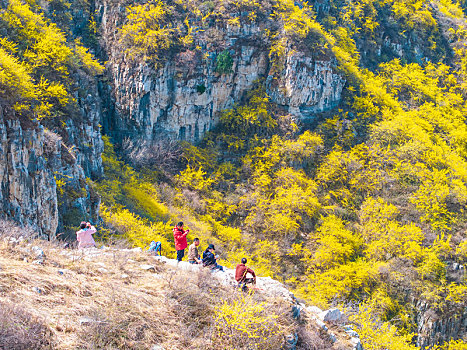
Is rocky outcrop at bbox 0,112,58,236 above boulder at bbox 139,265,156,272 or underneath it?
above

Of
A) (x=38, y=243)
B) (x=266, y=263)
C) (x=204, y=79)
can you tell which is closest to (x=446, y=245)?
(x=266, y=263)

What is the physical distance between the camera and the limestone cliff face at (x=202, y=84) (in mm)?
21250

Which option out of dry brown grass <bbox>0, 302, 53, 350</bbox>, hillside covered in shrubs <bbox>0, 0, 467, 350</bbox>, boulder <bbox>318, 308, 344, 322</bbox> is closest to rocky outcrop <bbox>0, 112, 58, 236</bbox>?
hillside covered in shrubs <bbox>0, 0, 467, 350</bbox>

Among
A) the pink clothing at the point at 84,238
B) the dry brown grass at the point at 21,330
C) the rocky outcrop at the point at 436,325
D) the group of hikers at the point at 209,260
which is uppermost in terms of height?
the dry brown grass at the point at 21,330

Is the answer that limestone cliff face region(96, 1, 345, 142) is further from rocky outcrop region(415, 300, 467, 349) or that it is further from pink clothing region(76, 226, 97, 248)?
pink clothing region(76, 226, 97, 248)

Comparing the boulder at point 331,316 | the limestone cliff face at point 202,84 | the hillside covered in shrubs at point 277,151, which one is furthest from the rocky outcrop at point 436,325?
the limestone cliff face at point 202,84

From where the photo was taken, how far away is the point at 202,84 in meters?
22.4

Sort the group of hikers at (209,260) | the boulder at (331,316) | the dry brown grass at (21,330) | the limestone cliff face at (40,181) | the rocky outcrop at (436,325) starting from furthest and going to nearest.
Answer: the rocky outcrop at (436,325)
the limestone cliff face at (40,181)
the boulder at (331,316)
the group of hikers at (209,260)
the dry brown grass at (21,330)

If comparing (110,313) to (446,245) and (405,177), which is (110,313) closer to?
(446,245)

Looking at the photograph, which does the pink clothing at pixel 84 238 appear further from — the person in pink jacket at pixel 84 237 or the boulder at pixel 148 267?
the boulder at pixel 148 267

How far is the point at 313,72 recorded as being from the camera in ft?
77.9

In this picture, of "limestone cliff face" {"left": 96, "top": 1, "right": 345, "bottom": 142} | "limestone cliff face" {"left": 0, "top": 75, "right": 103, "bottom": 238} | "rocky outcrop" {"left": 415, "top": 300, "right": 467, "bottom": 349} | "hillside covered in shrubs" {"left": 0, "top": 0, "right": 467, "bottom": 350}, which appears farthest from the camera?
"limestone cliff face" {"left": 96, "top": 1, "right": 345, "bottom": 142}

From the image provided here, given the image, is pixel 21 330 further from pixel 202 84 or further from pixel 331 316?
pixel 202 84

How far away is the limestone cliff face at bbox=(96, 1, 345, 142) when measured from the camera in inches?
837
